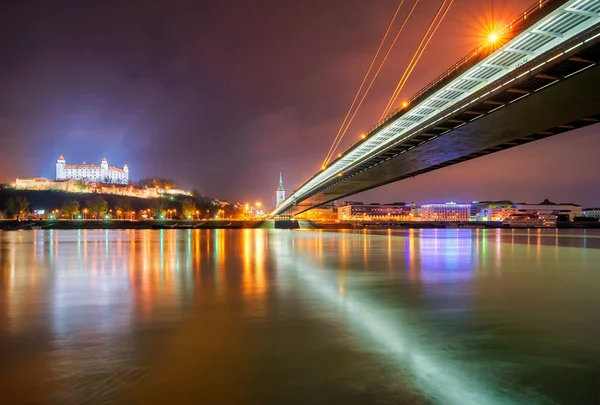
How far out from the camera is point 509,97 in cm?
2364

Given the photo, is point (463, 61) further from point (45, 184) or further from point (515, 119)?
point (45, 184)

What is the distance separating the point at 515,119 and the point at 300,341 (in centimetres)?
2701

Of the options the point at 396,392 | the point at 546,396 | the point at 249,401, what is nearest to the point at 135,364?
the point at 249,401

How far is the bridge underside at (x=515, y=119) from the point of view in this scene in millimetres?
19656

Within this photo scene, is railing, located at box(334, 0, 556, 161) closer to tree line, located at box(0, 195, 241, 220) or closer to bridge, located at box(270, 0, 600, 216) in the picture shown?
bridge, located at box(270, 0, 600, 216)

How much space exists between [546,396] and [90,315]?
312 inches

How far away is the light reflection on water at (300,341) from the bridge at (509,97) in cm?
1115

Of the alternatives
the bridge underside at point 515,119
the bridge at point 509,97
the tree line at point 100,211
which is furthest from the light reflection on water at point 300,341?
the tree line at point 100,211

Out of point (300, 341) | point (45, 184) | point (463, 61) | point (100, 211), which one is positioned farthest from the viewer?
point (45, 184)

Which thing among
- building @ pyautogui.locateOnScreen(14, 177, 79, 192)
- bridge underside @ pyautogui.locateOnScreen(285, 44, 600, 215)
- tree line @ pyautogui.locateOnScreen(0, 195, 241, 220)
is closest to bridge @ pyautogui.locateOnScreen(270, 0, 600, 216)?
bridge underside @ pyautogui.locateOnScreen(285, 44, 600, 215)

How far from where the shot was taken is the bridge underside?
19.7 meters

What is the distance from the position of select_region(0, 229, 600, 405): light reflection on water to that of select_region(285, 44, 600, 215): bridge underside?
11.7 metres

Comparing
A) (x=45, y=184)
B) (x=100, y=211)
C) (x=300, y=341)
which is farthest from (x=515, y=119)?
(x=45, y=184)

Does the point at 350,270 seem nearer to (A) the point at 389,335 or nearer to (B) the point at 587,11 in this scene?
(A) the point at 389,335
